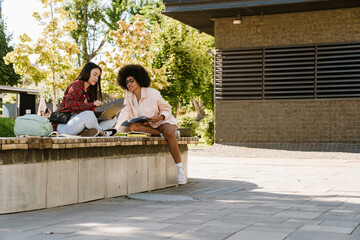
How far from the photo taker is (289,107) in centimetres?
1831

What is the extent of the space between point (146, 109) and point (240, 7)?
31.9 ft

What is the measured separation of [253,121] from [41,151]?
13380 millimetres

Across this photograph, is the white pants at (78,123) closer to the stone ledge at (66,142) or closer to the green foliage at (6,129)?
the stone ledge at (66,142)

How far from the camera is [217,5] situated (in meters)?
17.5

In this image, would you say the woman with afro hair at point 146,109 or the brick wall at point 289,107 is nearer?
the woman with afro hair at point 146,109

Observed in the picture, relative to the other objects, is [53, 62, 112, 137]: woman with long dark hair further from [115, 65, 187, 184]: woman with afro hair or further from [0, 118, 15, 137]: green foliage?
[0, 118, 15, 137]: green foliage

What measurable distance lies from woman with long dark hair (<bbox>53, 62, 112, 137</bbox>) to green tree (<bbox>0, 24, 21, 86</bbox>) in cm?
3928

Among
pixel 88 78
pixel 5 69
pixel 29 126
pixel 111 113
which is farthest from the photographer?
pixel 5 69

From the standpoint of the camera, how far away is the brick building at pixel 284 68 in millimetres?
17500

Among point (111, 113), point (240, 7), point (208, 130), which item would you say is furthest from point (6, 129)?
point (208, 130)

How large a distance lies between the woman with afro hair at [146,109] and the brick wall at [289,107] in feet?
34.2

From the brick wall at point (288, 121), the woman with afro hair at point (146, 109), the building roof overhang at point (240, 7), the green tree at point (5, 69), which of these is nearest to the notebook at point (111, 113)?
the woman with afro hair at point (146, 109)

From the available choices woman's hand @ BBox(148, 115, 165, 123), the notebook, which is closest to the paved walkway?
woman's hand @ BBox(148, 115, 165, 123)

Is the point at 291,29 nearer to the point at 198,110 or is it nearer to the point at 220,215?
the point at 220,215
